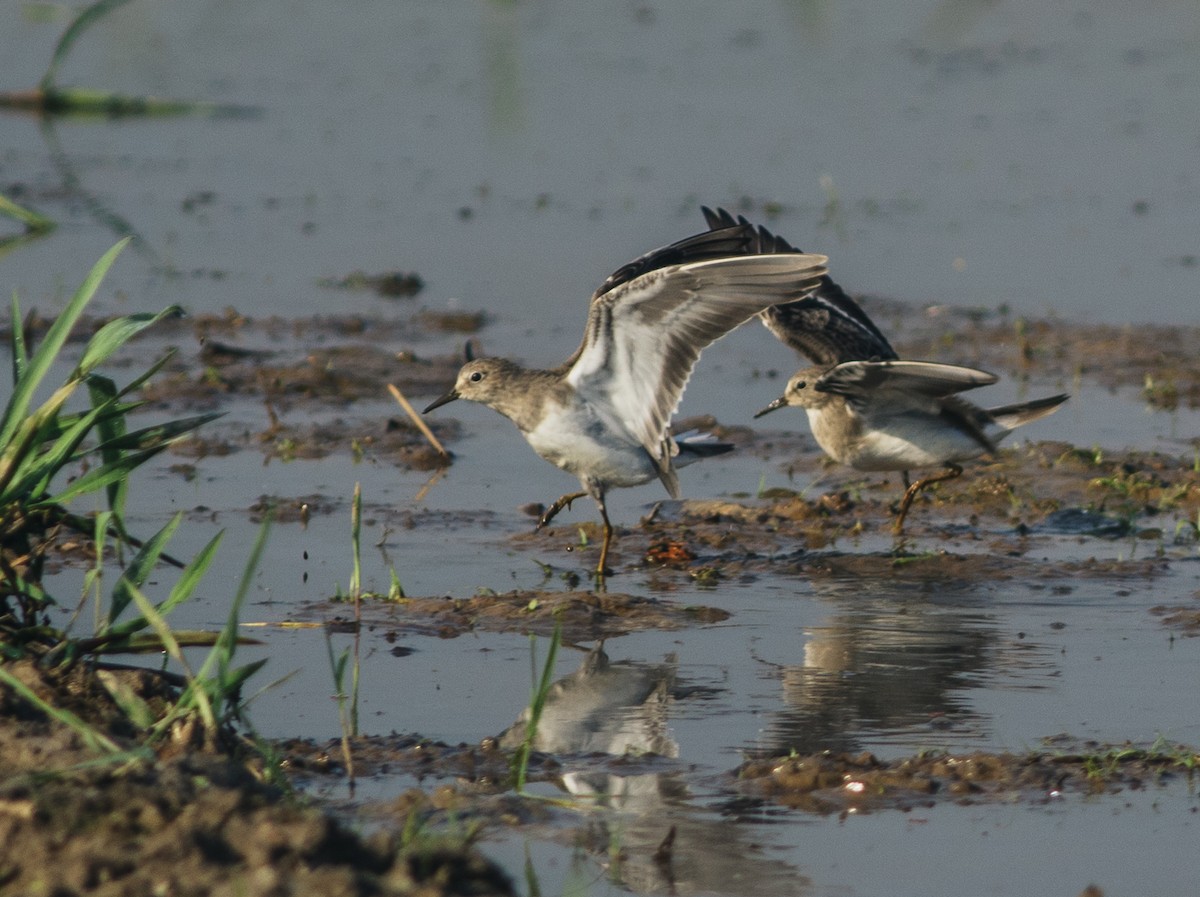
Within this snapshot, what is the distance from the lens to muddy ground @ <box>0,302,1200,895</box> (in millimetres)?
3777

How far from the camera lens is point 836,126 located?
16344 millimetres

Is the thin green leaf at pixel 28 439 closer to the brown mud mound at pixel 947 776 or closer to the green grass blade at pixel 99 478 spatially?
the green grass blade at pixel 99 478

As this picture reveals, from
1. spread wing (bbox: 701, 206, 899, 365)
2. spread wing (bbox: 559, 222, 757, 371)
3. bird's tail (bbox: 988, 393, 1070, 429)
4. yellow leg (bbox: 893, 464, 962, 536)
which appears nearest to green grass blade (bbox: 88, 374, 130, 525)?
spread wing (bbox: 559, 222, 757, 371)

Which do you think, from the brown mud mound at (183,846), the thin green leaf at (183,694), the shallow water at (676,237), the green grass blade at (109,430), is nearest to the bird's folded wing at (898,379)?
the shallow water at (676,237)

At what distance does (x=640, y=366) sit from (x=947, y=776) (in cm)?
283

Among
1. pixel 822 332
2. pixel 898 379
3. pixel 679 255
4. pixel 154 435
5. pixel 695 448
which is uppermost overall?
pixel 679 255

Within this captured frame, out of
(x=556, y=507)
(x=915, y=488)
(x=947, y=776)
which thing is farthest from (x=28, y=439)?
(x=915, y=488)

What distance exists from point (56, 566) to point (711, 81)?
487 inches

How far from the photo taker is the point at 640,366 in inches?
292

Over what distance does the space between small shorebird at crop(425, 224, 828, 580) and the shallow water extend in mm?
422

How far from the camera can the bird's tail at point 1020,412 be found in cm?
822

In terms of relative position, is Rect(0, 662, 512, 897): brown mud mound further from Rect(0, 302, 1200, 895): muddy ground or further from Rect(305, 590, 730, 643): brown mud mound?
Rect(305, 590, 730, 643): brown mud mound

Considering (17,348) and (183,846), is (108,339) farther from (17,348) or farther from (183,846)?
(183,846)

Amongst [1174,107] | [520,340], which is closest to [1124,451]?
[520,340]
